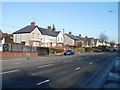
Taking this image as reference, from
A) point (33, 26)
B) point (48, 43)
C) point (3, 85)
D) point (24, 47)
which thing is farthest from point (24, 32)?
point (3, 85)

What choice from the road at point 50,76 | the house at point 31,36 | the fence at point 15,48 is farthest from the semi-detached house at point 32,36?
the road at point 50,76

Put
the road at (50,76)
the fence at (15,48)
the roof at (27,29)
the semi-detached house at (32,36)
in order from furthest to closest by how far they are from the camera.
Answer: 1. the roof at (27,29)
2. the semi-detached house at (32,36)
3. the fence at (15,48)
4. the road at (50,76)

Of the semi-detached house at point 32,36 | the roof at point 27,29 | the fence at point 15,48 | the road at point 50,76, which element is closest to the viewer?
the road at point 50,76

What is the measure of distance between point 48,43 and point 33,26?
1009 cm

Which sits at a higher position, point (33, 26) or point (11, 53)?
point (33, 26)

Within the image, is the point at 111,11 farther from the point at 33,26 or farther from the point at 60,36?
the point at 60,36

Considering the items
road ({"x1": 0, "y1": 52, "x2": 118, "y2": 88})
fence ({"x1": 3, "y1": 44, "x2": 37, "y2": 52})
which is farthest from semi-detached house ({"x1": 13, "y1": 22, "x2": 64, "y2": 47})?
road ({"x1": 0, "y1": 52, "x2": 118, "y2": 88})

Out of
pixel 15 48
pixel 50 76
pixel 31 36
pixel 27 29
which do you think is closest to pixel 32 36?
pixel 31 36

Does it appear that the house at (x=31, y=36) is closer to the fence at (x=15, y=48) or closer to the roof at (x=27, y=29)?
the roof at (x=27, y=29)

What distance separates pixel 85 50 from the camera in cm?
8531

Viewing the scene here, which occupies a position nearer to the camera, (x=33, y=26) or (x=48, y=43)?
(x=33, y=26)

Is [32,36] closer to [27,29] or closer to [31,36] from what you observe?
[31,36]

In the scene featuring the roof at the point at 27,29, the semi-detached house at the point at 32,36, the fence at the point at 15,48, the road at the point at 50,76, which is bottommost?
the road at the point at 50,76

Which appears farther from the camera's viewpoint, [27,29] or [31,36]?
[27,29]
